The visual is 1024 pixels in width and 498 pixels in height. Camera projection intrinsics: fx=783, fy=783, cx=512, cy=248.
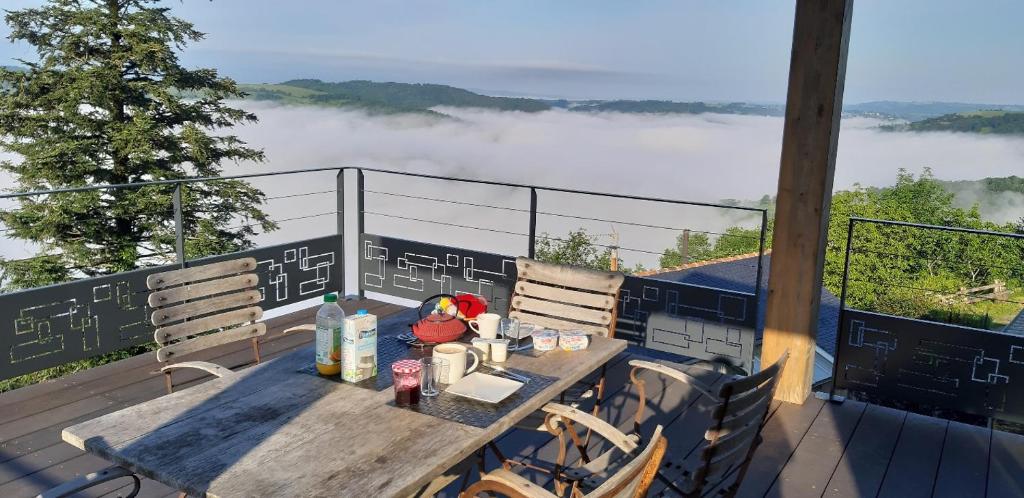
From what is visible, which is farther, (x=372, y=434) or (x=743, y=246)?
(x=743, y=246)

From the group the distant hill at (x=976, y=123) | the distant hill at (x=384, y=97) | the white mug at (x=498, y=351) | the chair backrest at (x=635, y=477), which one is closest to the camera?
the chair backrest at (x=635, y=477)

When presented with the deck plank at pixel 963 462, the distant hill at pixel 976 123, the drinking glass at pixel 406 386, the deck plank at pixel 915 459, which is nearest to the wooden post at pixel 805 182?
the deck plank at pixel 915 459

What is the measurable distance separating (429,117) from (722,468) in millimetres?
25013

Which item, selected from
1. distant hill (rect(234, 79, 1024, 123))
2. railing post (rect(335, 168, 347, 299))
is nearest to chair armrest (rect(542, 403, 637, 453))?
railing post (rect(335, 168, 347, 299))

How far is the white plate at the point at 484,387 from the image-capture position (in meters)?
2.12

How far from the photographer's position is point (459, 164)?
2831 centimetres

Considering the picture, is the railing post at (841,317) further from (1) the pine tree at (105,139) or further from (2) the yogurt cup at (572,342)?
(1) the pine tree at (105,139)

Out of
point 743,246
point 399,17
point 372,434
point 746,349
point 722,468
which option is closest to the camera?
point 372,434

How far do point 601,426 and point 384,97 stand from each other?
23.6 metres

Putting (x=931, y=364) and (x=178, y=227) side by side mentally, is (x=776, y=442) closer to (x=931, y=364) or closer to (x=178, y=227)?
(x=931, y=364)

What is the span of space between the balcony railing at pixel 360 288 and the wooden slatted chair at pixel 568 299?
52.6 inches

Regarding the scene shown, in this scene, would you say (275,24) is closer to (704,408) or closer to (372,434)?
(704,408)

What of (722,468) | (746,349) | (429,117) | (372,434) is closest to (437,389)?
(372,434)

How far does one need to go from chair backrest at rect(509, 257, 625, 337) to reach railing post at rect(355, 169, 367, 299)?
269cm
